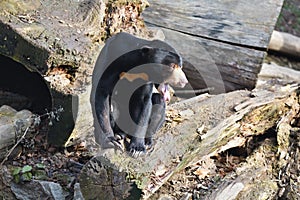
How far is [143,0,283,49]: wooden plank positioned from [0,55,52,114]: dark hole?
76.4 inches

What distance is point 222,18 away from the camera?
559cm

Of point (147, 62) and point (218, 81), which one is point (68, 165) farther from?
point (218, 81)

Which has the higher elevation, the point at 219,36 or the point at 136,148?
the point at 219,36

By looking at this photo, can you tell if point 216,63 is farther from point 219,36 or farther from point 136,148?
point 136,148

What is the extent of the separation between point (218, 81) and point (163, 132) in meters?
2.08

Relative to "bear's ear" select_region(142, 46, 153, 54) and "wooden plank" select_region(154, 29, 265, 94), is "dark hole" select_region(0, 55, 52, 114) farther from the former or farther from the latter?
"wooden plank" select_region(154, 29, 265, 94)

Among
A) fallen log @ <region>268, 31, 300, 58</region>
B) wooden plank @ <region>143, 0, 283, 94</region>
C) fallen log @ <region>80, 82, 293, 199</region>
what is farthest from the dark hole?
fallen log @ <region>268, 31, 300, 58</region>

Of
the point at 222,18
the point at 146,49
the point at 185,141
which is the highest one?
the point at 146,49

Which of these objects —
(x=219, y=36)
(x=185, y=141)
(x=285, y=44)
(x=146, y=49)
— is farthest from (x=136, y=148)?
(x=285, y=44)

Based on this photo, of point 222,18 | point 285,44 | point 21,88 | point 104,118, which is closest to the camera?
point 104,118

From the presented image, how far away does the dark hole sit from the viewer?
4.13m

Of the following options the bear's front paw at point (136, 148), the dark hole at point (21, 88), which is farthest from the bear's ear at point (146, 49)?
the dark hole at point (21, 88)

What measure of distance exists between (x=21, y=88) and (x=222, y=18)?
7.99 feet

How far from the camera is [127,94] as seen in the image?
3.36 metres
